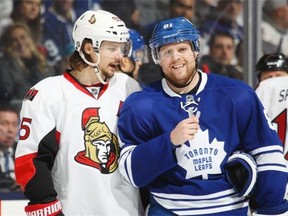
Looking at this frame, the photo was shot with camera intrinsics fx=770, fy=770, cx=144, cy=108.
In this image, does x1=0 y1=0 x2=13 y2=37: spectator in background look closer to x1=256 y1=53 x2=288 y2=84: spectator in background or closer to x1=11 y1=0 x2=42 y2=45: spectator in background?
x1=11 y1=0 x2=42 y2=45: spectator in background

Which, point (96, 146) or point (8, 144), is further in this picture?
point (8, 144)

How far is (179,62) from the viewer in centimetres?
217

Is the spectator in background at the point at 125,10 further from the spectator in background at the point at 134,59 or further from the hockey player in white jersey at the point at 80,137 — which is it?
the hockey player in white jersey at the point at 80,137

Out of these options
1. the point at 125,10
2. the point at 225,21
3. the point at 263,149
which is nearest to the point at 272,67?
the point at 225,21

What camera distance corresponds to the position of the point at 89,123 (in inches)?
88.6

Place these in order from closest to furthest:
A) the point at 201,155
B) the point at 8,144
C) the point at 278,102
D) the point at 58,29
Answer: the point at 201,155, the point at 278,102, the point at 8,144, the point at 58,29

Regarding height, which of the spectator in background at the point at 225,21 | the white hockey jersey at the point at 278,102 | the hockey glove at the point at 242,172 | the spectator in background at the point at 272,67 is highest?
the spectator in background at the point at 225,21

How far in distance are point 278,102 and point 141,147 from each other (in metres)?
0.75

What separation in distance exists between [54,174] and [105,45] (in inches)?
16.2

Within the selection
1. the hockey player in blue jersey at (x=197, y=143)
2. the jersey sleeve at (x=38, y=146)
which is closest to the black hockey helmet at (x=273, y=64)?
the hockey player in blue jersey at (x=197, y=143)

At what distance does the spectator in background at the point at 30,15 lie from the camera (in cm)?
363

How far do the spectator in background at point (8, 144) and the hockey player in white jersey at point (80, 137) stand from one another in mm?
1285

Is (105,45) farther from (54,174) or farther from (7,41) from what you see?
(7,41)

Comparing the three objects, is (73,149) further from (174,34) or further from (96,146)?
(174,34)
